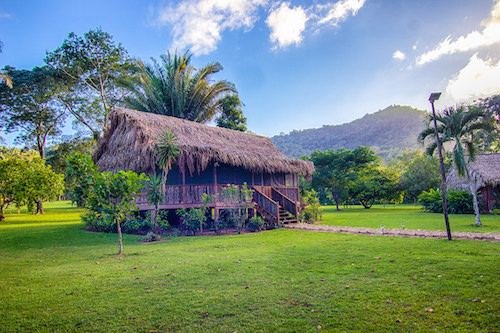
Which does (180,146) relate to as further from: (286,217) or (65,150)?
(65,150)

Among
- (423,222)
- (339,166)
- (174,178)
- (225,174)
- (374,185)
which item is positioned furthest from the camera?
(339,166)

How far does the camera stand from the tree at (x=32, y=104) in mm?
21203

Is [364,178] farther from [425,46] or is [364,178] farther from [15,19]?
[15,19]

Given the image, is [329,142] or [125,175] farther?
[329,142]

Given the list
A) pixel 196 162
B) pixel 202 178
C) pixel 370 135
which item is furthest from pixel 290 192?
pixel 370 135

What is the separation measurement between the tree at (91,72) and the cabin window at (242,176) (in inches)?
451

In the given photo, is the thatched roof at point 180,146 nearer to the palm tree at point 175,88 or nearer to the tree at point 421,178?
the palm tree at point 175,88

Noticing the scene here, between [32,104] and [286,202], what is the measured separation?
22171mm

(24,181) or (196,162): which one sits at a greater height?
(196,162)

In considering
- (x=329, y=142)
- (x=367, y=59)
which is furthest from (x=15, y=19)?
(x=329, y=142)

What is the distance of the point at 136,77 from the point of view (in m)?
22.0

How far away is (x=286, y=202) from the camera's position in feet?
47.9

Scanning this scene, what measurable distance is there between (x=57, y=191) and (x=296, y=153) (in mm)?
48964

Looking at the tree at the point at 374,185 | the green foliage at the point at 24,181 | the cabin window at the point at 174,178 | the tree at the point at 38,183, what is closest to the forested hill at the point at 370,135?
the tree at the point at 374,185
